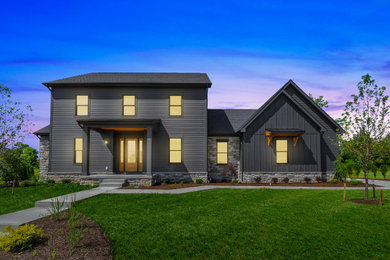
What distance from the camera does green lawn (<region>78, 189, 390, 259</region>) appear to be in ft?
20.8

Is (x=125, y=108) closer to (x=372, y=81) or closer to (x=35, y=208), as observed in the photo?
(x=35, y=208)

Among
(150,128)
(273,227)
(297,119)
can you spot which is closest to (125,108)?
(150,128)

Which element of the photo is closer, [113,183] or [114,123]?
[113,183]

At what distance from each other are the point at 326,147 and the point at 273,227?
13637mm

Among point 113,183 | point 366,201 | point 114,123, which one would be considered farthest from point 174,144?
point 366,201

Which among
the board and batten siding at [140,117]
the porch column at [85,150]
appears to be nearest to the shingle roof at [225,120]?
the board and batten siding at [140,117]

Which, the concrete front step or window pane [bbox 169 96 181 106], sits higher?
window pane [bbox 169 96 181 106]

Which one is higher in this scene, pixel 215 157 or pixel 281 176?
pixel 215 157

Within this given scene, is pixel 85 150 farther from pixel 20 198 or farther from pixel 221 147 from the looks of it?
pixel 221 147

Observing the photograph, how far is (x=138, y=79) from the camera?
65.8ft

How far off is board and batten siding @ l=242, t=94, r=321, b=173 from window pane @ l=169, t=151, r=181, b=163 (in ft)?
14.6

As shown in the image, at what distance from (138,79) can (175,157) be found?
6.38 metres

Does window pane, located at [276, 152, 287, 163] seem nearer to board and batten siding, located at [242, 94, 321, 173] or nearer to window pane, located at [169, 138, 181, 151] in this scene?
board and batten siding, located at [242, 94, 321, 173]

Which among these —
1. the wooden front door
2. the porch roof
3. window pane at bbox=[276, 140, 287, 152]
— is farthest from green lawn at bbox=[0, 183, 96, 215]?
window pane at bbox=[276, 140, 287, 152]
